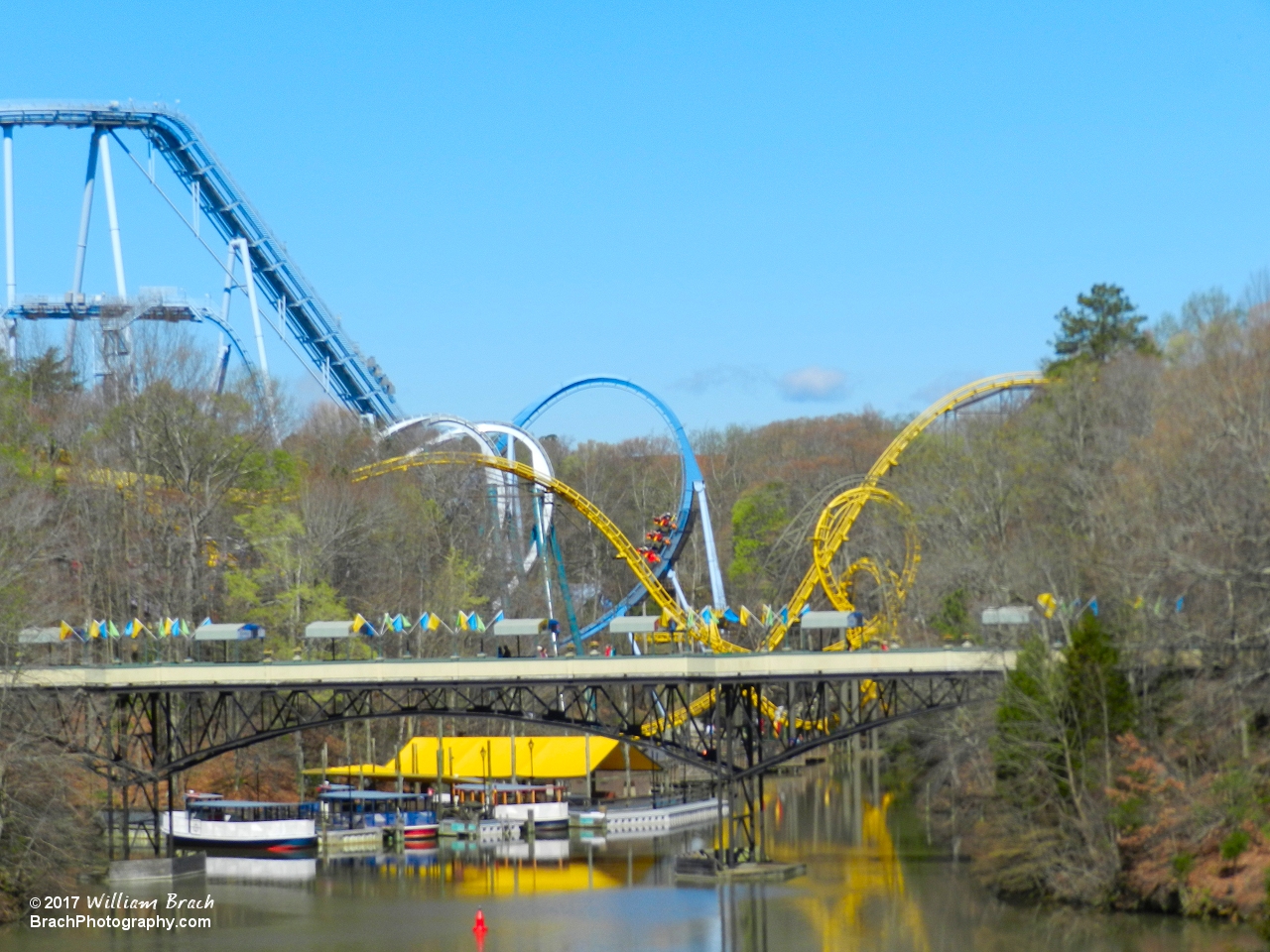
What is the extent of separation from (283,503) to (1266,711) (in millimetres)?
44122

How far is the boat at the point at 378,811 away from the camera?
55031 millimetres

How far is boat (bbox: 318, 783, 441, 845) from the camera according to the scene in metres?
55.0

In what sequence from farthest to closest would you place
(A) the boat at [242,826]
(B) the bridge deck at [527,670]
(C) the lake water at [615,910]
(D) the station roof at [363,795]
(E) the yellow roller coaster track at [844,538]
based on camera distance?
(E) the yellow roller coaster track at [844,538], (D) the station roof at [363,795], (A) the boat at [242,826], (B) the bridge deck at [527,670], (C) the lake water at [615,910]

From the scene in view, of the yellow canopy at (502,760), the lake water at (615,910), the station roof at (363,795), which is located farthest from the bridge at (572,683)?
the yellow canopy at (502,760)

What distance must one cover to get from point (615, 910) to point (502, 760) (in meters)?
23.6

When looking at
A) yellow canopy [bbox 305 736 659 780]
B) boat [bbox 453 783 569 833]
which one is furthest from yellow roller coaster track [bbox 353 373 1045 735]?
boat [bbox 453 783 569 833]

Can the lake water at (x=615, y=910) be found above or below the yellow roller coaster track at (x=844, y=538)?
below

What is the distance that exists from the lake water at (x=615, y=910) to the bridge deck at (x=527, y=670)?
5.15 meters

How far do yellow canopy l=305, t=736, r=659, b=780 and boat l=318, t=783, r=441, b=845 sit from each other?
2064 millimetres

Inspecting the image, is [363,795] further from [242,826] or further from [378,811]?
[242,826]

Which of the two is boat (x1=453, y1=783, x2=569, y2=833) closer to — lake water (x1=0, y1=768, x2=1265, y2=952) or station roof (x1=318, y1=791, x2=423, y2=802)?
station roof (x1=318, y1=791, x2=423, y2=802)

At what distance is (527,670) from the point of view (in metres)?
44.6

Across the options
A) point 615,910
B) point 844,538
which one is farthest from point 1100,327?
point 615,910

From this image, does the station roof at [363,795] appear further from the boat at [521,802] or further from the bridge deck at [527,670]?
the bridge deck at [527,670]
